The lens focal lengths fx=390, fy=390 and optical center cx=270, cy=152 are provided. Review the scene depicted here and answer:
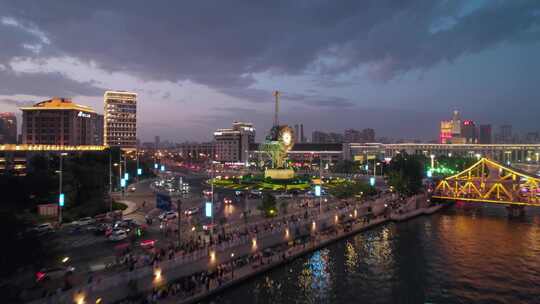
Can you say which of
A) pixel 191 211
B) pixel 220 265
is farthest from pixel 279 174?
pixel 220 265

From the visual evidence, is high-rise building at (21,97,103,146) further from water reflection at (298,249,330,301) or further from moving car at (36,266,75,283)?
water reflection at (298,249,330,301)

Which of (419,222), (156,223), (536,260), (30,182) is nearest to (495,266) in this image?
(536,260)

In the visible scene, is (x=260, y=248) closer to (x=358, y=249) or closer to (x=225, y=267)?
(x=225, y=267)

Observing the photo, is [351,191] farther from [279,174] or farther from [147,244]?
[147,244]

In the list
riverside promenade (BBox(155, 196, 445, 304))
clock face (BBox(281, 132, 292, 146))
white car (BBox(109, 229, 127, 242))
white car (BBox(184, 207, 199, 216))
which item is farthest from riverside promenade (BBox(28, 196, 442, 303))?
clock face (BBox(281, 132, 292, 146))

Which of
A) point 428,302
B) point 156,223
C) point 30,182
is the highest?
point 30,182

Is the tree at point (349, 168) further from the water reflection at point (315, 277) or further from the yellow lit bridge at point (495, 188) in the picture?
the water reflection at point (315, 277)
